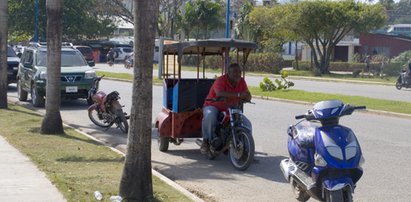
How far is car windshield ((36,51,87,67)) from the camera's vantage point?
21.6 meters

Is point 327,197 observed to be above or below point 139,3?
below

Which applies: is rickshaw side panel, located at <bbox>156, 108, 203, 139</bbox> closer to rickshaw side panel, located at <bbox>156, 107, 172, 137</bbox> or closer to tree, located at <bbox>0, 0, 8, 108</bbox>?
rickshaw side panel, located at <bbox>156, 107, 172, 137</bbox>

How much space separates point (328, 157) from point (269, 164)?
15.6ft

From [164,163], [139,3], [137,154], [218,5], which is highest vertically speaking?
[218,5]

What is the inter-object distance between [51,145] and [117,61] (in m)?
58.2

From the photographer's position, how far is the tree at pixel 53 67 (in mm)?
13406

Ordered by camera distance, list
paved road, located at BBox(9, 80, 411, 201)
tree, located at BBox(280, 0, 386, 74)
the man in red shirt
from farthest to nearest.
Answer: tree, located at BBox(280, 0, 386, 74), the man in red shirt, paved road, located at BBox(9, 80, 411, 201)

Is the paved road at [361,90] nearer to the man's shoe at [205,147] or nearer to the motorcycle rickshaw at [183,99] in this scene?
the motorcycle rickshaw at [183,99]

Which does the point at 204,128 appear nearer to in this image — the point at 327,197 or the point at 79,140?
the point at 79,140

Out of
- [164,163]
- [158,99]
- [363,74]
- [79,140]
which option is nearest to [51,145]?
[79,140]

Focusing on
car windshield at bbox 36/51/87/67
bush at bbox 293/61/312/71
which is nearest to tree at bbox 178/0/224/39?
bush at bbox 293/61/312/71

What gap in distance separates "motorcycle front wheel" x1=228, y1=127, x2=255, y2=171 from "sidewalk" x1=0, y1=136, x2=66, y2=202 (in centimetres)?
293

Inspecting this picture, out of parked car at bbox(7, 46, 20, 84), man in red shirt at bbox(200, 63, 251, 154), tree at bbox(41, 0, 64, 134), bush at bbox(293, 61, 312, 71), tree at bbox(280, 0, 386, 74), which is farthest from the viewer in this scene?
bush at bbox(293, 61, 312, 71)

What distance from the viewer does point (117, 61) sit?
69.7 metres
